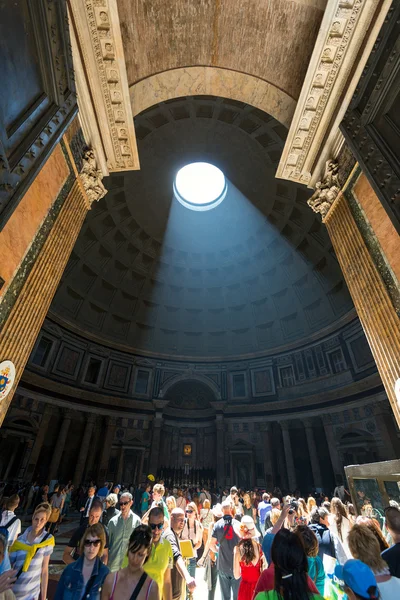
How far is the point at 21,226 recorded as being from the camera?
4.67 meters

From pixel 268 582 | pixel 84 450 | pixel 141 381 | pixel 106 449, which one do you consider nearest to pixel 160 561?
pixel 268 582

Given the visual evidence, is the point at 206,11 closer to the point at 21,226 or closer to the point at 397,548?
the point at 21,226

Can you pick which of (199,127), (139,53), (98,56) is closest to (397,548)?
(98,56)

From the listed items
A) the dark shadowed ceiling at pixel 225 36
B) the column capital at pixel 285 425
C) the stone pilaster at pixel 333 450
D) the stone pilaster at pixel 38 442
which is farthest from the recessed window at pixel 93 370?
the dark shadowed ceiling at pixel 225 36

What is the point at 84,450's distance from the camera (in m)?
18.0

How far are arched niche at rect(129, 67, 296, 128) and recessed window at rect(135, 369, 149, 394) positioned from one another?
19343mm

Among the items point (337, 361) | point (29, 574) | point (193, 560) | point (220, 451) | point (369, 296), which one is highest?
point (337, 361)

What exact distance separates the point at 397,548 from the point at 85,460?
1952 cm

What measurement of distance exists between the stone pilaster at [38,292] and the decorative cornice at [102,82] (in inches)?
63.1

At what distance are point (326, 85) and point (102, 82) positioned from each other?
5073 millimetres

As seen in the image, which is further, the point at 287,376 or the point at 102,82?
the point at 287,376

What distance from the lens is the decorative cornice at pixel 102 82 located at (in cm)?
559

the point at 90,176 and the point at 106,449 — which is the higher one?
the point at 90,176

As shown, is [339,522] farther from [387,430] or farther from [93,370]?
[93,370]
